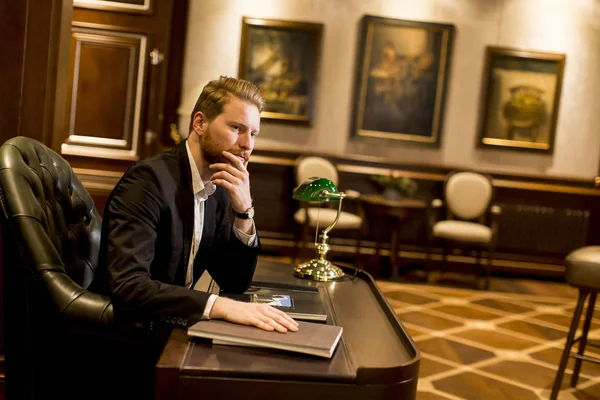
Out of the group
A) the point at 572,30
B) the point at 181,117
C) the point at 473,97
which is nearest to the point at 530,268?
the point at 473,97

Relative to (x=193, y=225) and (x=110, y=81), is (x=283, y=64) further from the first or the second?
(x=193, y=225)

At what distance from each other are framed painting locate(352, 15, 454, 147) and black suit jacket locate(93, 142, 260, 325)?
512 centimetres

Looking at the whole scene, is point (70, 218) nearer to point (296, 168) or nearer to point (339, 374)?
point (339, 374)

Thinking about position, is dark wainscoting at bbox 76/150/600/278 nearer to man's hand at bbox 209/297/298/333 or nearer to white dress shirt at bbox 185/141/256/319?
white dress shirt at bbox 185/141/256/319

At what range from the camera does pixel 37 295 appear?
70.2 inches

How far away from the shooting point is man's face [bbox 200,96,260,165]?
1.89 m

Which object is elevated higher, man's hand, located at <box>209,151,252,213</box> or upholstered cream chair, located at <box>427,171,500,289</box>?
man's hand, located at <box>209,151,252,213</box>

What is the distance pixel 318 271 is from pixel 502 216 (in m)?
5.08

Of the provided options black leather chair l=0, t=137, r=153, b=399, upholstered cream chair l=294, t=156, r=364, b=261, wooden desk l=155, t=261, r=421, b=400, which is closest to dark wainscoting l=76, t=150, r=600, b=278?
upholstered cream chair l=294, t=156, r=364, b=261

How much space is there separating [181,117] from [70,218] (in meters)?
5.18

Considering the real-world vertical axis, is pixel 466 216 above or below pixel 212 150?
below

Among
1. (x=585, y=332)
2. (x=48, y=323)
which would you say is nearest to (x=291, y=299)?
(x=48, y=323)

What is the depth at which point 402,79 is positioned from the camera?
7.09m

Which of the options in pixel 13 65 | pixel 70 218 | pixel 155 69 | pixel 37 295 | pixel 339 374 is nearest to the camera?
pixel 339 374
